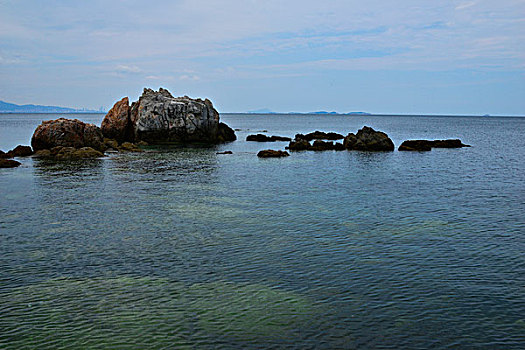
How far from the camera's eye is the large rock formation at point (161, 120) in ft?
259

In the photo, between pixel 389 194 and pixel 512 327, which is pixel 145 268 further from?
pixel 389 194

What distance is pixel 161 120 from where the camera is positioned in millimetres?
79062

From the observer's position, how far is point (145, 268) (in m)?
15.8

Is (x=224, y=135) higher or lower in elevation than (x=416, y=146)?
higher

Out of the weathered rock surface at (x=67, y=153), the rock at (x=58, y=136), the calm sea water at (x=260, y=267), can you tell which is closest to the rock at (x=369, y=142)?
the calm sea water at (x=260, y=267)

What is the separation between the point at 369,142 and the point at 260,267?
56.6 metres

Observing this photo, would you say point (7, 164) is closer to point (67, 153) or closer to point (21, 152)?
point (67, 153)

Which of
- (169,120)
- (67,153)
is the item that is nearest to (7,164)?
(67,153)

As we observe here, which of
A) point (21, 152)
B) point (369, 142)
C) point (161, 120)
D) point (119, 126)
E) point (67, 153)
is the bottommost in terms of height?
point (67, 153)

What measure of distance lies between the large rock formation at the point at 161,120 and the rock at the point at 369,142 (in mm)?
27797

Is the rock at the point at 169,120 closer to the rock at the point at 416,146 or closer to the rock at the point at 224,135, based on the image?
the rock at the point at 224,135

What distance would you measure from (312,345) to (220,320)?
8.91ft

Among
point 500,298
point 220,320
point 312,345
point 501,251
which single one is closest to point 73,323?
point 220,320

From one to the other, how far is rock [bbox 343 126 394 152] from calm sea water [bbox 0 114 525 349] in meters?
35.5
